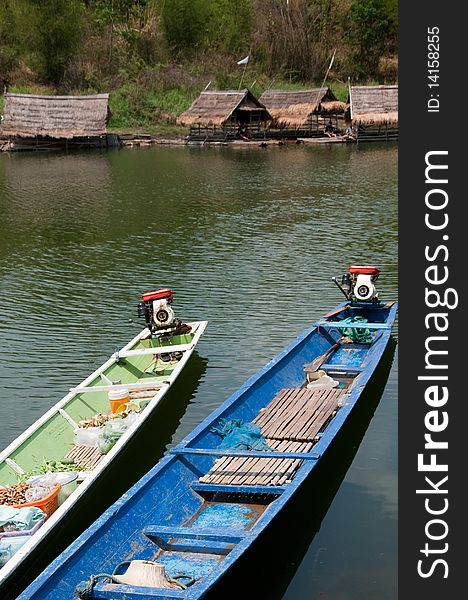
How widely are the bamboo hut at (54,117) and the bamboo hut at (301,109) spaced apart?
892 centimetres

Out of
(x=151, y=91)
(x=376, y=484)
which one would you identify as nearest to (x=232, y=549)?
(x=376, y=484)

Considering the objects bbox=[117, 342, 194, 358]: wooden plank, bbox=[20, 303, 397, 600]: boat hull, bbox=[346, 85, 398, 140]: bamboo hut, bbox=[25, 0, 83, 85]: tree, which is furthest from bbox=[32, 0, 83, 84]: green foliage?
bbox=[20, 303, 397, 600]: boat hull

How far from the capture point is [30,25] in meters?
54.3

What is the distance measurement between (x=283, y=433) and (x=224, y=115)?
37.3 metres

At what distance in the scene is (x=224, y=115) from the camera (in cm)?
4678

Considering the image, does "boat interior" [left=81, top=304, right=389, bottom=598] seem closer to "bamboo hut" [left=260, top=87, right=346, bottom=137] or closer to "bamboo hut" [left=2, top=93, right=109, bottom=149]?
"bamboo hut" [left=2, top=93, right=109, bottom=149]

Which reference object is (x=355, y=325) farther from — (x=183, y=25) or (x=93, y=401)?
(x=183, y=25)

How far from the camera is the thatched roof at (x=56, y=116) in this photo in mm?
46500

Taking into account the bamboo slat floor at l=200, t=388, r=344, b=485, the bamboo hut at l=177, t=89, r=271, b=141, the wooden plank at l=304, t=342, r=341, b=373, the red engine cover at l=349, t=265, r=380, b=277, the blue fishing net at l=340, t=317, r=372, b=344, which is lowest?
the bamboo slat floor at l=200, t=388, r=344, b=485

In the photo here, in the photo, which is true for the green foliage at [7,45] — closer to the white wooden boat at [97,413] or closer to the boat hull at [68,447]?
the white wooden boat at [97,413]

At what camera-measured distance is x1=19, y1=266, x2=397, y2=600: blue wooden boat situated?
777 cm

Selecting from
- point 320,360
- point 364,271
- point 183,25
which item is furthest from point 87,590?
point 183,25

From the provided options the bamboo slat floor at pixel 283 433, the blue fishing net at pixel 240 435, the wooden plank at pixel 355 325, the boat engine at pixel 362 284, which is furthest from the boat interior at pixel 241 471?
the boat engine at pixel 362 284

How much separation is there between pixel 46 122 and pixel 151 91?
852cm
